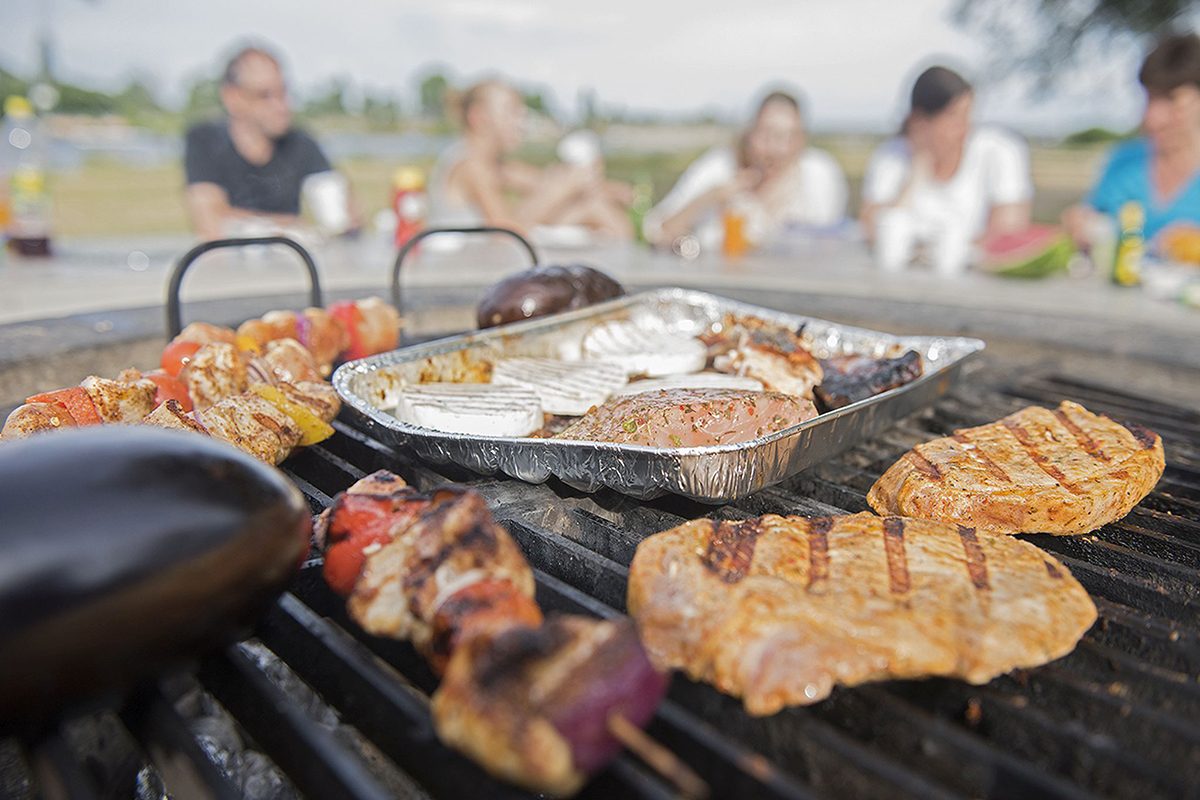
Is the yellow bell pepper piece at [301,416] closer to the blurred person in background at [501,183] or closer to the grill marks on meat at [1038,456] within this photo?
the grill marks on meat at [1038,456]

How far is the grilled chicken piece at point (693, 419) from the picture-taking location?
7.43ft

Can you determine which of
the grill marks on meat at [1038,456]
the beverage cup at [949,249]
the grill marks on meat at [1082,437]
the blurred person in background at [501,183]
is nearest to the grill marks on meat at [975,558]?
the grill marks on meat at [1038,456]

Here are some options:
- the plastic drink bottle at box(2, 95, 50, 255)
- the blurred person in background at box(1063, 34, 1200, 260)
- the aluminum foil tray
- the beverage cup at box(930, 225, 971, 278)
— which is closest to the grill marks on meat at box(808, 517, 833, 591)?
the aluminum foil tray

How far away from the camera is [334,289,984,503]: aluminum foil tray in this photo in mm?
2037

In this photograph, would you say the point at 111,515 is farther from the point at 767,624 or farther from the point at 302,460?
the point at 302,460

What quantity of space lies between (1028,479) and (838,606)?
3.08 ft

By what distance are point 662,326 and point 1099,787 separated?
280 cm

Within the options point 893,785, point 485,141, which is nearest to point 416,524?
point 893,785

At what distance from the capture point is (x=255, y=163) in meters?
8.74

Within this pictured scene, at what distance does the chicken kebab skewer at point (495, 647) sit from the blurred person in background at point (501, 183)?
7.31 meters

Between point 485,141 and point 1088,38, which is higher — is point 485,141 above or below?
below

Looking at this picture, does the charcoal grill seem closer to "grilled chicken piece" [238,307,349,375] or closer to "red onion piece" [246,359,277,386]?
"red onion piece" [246,359,277,386]

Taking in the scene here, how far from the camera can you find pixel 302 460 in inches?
106

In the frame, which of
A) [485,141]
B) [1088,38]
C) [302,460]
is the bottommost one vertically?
[302,460]
